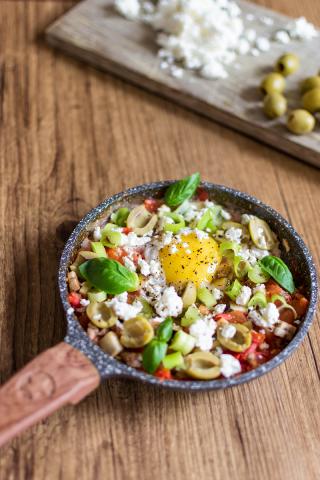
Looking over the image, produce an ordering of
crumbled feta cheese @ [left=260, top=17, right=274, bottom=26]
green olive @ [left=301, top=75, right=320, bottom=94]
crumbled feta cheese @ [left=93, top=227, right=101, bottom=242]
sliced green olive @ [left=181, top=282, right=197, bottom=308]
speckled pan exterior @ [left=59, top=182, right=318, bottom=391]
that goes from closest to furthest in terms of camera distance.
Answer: speckled pan exterior @ [left=59, top=182, right=318, bottom=391]
sliced green olive @ [left=181, top=282, right=197, bottom=308]
crumbled feta cheese @ [left=93, top=227, right=101, bottom=242]
green olive @ [left=301, top=75, right=320, bottom=94]
crumbled feta cheese @ [left=260, top=17, right=274, bottom=26]

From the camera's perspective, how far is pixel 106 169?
2191 mm

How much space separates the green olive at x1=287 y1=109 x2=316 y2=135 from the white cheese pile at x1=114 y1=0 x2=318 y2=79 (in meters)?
0.37

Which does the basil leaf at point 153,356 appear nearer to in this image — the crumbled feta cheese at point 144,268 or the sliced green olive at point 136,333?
the sliced green olive at point 136,333

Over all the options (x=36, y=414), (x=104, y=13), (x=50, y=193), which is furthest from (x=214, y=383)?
(x=104, y=13)

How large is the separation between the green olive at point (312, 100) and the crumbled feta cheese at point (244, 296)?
2.99ft

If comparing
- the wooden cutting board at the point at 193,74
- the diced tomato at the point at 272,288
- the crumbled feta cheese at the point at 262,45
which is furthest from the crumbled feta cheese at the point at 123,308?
the crumbled feta cheese at the point at 262,45

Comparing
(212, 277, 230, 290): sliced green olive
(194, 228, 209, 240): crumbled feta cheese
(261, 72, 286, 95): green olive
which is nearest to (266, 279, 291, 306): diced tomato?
(212, 277, 230, 290): sliced green olive

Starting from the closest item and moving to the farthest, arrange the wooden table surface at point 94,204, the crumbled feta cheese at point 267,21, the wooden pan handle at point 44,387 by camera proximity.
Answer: the wooden pan handle at point 44,387, the wooden table surface at point 94,204, the crumbled feta cheese at point 267,21

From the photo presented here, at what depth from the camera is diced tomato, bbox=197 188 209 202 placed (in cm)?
187

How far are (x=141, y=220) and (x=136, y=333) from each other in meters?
0.40

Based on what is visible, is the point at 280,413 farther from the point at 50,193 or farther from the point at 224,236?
the point at 50,193

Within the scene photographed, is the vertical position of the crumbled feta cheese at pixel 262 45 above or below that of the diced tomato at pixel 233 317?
above

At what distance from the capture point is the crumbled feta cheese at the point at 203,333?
4.99ft

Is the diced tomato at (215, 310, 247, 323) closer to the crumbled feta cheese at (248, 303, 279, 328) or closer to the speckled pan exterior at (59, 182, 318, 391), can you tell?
the crumbled feta cheese at (248, 303, 279, 328)
